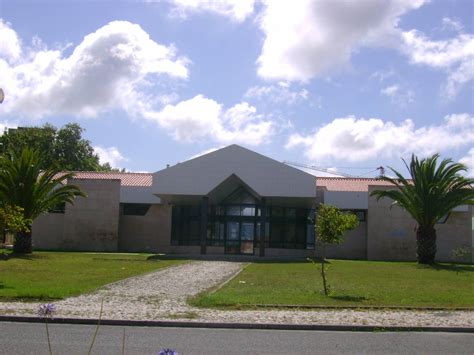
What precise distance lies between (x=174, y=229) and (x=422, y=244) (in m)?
19.9

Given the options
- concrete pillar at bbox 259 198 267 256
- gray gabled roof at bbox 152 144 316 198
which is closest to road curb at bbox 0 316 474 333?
gray gabled roof at bbox 152 144 316 198

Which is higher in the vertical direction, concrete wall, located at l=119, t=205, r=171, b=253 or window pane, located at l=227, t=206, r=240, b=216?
window pane, located at l=227, t=206, r=240, b=216

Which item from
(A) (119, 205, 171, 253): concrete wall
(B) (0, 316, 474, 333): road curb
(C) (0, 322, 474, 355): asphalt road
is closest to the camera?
(C) (0, 322, 474, 355): asphalt road

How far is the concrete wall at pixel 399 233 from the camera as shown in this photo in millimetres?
43500

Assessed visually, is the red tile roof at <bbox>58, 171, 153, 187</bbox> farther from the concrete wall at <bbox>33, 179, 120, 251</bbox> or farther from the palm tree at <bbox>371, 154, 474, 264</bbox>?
the palm tree at <bbox>371, 154, 474, 264</bbox>

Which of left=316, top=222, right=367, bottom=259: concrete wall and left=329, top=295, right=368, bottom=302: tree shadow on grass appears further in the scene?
left=316, top=222, right=367, bottom=259: concrete wall

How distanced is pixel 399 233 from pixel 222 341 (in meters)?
35.9

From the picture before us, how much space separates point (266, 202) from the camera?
44562mm

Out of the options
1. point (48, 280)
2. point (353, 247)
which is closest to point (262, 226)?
point (353, 247)

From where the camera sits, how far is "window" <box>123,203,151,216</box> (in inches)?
1871

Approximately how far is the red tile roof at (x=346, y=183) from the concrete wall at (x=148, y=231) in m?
12.7

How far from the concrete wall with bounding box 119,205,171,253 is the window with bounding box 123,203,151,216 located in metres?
0.35

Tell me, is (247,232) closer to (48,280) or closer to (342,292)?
(48,280)

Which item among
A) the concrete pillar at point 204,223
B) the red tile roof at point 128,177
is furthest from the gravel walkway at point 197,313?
the red tile roof at point 128,177
